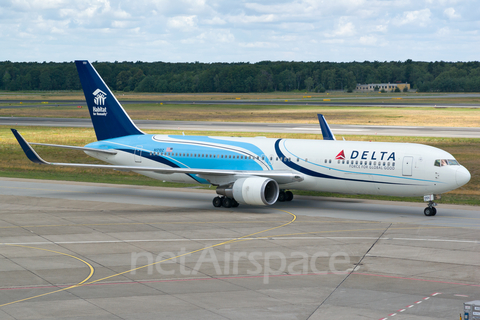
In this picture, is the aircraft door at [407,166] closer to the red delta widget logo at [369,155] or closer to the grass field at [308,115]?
the red delta widget logo at [369,155]

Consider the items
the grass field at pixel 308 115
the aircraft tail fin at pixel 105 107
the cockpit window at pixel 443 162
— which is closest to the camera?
the cockpit window at pixel 443 162

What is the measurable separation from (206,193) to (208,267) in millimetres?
19039

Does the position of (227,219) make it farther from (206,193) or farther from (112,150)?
(112,150)

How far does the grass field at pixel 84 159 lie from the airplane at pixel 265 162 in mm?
6114

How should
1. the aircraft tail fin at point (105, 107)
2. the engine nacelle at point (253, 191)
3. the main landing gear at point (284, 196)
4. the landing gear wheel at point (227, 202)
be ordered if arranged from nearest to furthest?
the engine nacelle at point (253, 191), the landing gear wheel at point (227, 202), the main landing gear at point (284, 196), the aircraft tail fin at point (105, 107)

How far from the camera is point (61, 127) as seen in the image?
272ft

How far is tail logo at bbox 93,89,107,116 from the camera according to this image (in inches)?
1587

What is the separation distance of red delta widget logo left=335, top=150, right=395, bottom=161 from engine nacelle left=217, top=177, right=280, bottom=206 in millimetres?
4007

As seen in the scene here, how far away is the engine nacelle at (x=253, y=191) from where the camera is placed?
32.2 m

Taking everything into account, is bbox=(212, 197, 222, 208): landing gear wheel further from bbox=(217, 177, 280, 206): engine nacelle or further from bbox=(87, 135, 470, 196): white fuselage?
bbox=(87, 135, 470, 196): white fuselage

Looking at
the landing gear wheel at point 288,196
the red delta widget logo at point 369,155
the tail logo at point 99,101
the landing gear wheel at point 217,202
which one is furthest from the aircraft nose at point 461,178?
the tail logo at point 99,101

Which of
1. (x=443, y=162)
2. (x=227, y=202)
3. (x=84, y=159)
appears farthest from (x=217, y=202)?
(x=84, y=159)

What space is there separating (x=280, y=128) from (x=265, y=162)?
44.1 metres

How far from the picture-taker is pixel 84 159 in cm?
5794
